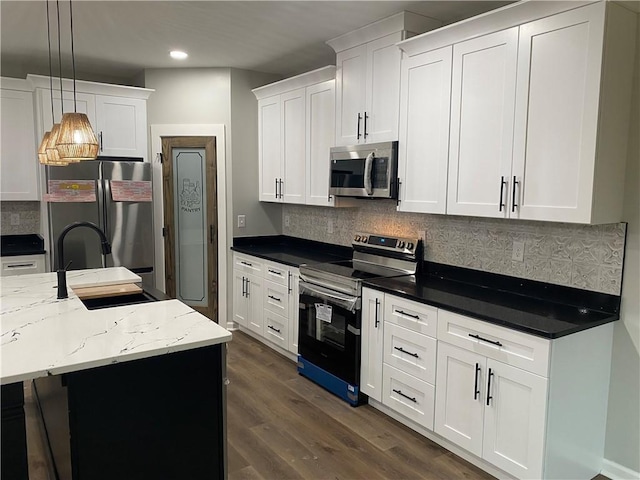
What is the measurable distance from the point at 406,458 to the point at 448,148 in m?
1.85

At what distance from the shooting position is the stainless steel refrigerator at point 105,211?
14.4 feet

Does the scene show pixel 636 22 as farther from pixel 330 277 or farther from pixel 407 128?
pixel 330 277

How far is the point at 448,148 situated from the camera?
304cm

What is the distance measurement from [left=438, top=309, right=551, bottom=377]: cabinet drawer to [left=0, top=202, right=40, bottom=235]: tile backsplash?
4.28 metres

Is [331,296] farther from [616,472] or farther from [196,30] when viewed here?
[196,30]

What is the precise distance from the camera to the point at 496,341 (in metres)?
2.47

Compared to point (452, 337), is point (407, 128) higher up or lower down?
higher up

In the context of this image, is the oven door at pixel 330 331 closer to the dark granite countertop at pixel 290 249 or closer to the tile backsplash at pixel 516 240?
the dark granite countertop at pixel 290 249

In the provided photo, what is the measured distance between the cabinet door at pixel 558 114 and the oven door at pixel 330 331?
135 cm

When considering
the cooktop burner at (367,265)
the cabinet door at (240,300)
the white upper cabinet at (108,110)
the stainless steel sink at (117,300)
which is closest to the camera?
the stainless steel sink at (117,300)

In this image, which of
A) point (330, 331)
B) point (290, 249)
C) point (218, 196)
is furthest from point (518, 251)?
point (218, 196)

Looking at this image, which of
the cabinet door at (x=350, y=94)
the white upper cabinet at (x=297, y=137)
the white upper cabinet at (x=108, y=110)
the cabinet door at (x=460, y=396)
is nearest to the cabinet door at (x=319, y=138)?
the white upper cabinet at (x=297, y=137)

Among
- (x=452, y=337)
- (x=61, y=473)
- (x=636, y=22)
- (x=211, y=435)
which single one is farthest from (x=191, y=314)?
(x=636, y=22)

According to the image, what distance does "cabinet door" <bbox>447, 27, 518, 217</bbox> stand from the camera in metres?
2.68
